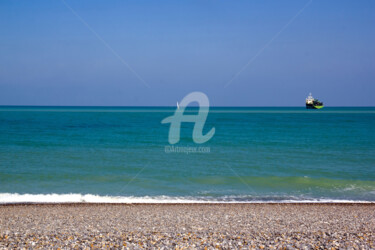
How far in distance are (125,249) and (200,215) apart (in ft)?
11.6

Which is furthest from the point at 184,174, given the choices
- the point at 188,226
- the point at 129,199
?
the point at 188,226

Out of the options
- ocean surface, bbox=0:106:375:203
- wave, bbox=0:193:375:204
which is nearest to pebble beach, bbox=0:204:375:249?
wave, bbox=0:193:375:204

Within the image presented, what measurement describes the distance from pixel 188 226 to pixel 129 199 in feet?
13.7

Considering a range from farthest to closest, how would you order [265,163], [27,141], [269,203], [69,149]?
[27,141], [69,149], [265,163], [269,203]

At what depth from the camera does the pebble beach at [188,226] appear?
21.1 feet

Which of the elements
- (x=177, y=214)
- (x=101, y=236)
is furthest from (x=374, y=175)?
(x=101, y=236)

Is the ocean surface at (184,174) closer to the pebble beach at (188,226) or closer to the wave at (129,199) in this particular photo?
the wave at (129,199)

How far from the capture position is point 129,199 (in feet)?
38.2

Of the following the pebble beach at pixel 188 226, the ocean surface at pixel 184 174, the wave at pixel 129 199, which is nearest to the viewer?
the pebble beach at pixel 188 226

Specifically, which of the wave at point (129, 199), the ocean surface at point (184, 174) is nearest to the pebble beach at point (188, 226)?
the wave at point (129, 199)

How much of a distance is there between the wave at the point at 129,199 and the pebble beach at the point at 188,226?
614mm

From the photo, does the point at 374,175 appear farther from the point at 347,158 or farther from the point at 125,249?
the point at 125,249

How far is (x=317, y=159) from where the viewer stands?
63.8 ft

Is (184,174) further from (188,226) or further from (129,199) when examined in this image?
(188,226)
